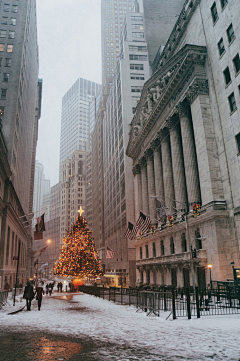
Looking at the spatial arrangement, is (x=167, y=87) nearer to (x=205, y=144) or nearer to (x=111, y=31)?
(x=205, y=144)

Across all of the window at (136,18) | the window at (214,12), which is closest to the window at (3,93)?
the window at (214,12)

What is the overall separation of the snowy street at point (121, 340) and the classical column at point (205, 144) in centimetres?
2094

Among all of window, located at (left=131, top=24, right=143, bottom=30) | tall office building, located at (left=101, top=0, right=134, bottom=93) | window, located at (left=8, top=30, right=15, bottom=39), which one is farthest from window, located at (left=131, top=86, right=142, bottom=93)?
tall office building, located at (left=101, top=0, right=134, bottom=93)

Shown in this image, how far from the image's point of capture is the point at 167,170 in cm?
4831

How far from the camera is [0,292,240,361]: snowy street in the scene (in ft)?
27.9

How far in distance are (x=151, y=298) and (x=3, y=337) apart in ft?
31.2

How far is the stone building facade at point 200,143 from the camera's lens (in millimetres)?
31688

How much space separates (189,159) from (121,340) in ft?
103

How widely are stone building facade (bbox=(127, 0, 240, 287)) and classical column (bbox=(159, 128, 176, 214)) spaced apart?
0.16 m

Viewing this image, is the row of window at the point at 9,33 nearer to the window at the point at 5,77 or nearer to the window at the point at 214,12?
the window at the point at 5,77

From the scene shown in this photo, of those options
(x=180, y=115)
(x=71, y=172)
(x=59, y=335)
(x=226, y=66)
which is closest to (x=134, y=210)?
(x=180, y=115)

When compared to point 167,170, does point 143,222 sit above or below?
below

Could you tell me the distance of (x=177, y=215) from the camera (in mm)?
42312

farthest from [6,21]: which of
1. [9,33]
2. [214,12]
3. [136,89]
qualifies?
[214,12]
